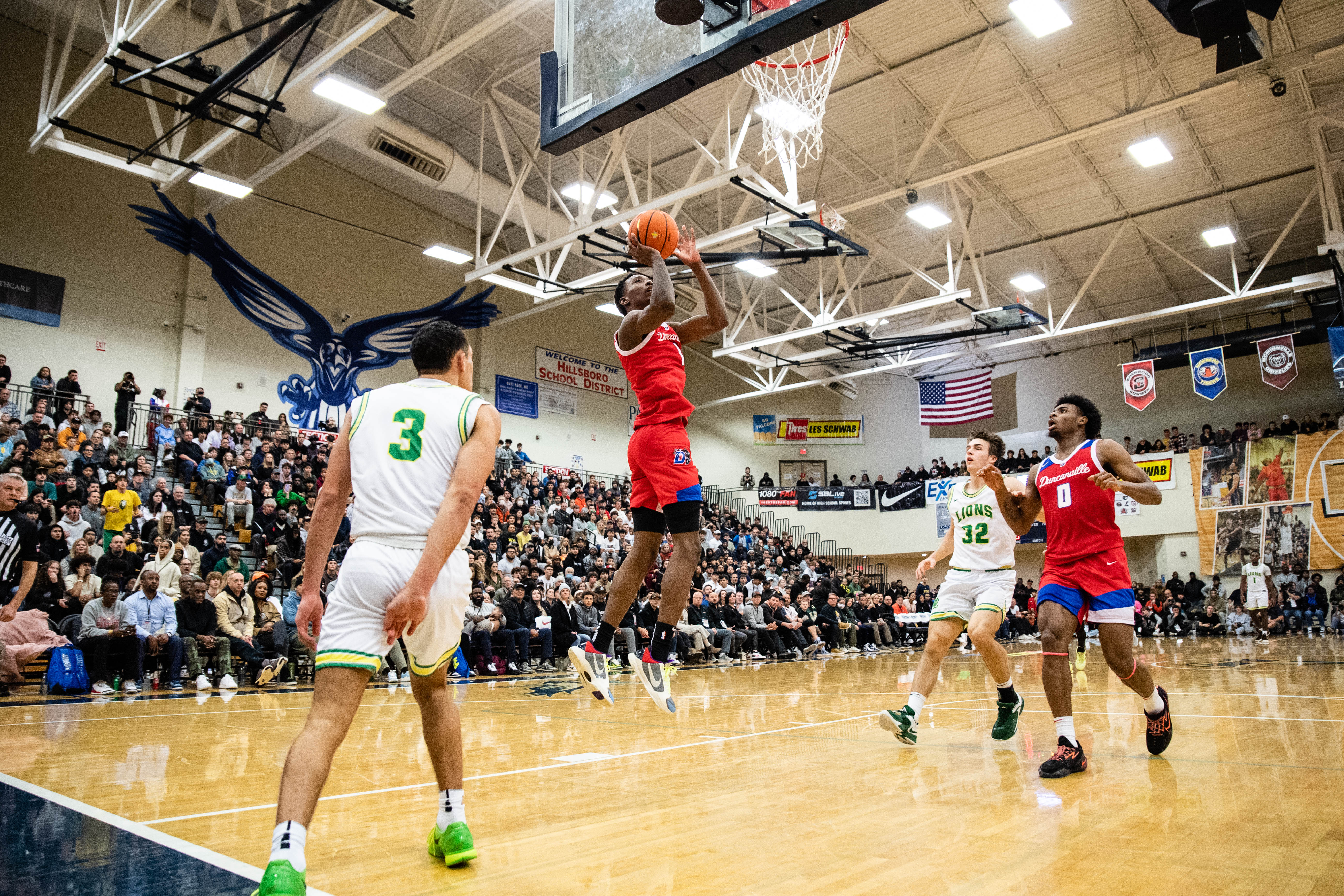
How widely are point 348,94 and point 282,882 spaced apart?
12.1m

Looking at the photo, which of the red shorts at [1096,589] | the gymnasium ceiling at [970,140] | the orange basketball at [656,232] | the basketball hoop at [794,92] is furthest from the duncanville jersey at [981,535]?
the gymnasium ceiling at [970,140]

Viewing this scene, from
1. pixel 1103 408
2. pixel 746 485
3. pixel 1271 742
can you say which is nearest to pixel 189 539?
pixel 1271 742

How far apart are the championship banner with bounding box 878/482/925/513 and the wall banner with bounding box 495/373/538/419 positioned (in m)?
11.8

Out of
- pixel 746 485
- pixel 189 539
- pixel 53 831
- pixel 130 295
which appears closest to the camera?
pixel 53 831

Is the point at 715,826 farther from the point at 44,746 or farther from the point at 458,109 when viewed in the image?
the point at 458,109

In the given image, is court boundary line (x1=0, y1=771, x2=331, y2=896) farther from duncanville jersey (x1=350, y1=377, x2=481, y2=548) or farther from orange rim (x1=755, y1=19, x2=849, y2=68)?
orange rim (x1=755, y1=19, x2=849, y2=68)

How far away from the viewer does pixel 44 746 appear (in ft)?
15.0

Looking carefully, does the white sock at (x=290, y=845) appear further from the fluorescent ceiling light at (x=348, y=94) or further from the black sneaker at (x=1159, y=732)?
the fluorescent ceiling light at (x=348, y=94)

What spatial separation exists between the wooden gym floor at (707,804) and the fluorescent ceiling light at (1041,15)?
8.91 m

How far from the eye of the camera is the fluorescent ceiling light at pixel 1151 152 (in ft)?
49.9

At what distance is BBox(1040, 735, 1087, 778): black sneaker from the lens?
12.6 ft

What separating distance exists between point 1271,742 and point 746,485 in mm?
24276

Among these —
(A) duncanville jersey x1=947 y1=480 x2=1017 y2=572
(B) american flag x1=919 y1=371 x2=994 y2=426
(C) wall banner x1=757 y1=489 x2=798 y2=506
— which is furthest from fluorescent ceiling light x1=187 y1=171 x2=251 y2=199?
(B) american flag x1=919 y1=371 x2=994 y2=426

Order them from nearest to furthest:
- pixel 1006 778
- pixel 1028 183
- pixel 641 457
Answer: pixel 1006 778, pixel 641 457, pixel 1028 183
